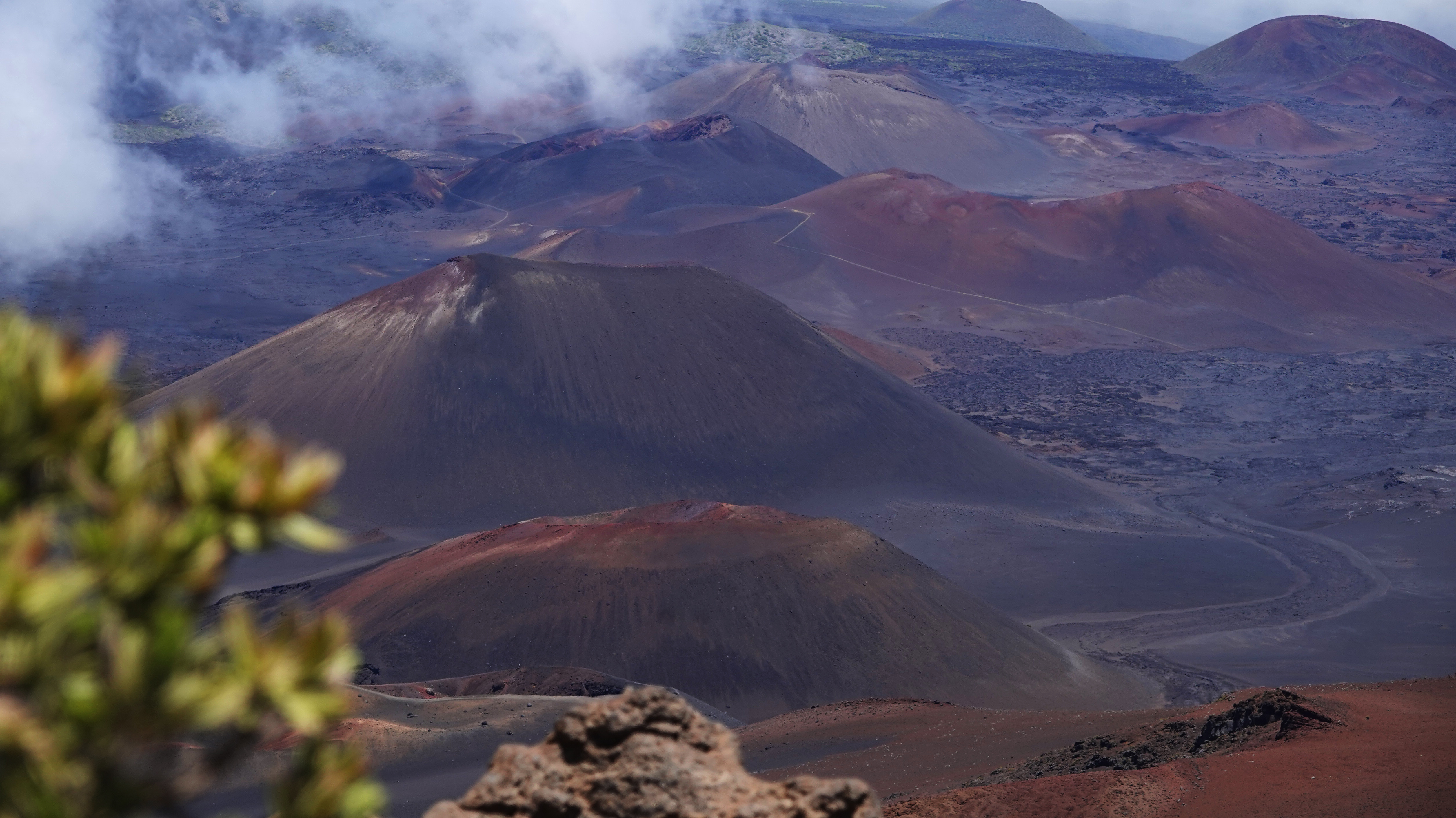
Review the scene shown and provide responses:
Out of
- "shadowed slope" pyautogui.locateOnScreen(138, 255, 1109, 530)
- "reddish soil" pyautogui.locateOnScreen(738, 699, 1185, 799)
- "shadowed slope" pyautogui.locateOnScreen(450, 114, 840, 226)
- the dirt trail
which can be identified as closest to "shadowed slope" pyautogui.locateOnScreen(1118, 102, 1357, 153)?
"shadowed slope" pyautogui.locateOnScreen(450, 114, 840, 226)

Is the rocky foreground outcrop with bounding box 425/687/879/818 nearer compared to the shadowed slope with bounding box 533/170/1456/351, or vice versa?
the rocky foreground outcrop with bounding box 425/687/879/818

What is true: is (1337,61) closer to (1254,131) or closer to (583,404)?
(1254,131)

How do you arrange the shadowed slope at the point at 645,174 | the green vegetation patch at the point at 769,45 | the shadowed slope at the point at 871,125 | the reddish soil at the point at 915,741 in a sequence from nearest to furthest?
1. the reddish soil at the point at 915,741
2. the shadowed slope at the point at 645,174
3. the shadowed slope at the point at 871,125
4. the green vegetation patch at the point at 769,45

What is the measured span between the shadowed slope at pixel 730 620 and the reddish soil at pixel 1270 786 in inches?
352

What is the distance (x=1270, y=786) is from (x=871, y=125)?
85485 millimetres

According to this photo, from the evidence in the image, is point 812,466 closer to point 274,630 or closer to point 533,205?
point 274,630

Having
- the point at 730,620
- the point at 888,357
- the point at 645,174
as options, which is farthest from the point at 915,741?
the point at 645,174

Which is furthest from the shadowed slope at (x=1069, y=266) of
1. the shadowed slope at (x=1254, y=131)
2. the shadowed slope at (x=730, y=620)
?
the shadowed slope at (x=1254, y=131)

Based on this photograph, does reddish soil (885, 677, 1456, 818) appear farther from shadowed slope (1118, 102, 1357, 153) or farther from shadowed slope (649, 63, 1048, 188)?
shadowed slope (1118, 102, 1357, 153)

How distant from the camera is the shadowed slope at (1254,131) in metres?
106

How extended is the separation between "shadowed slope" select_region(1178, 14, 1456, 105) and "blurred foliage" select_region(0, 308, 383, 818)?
15300 cm

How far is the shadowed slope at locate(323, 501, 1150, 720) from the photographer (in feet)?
62.1

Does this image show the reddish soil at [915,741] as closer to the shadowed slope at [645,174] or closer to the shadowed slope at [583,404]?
the shadowed slope at [583,404]

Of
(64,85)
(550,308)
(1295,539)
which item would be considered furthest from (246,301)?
(1295,539)
